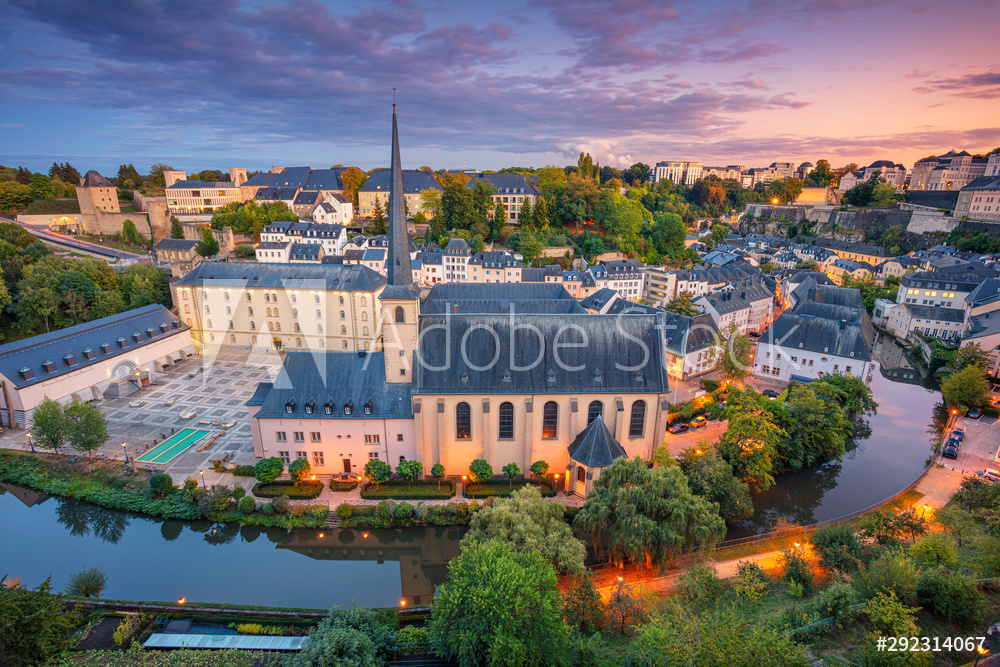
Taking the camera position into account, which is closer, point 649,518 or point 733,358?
point 649,518

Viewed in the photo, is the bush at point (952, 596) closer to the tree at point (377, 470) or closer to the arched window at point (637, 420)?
the arched window at point (637, 420)

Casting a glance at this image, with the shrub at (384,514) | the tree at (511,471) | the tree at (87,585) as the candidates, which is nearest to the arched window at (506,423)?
the tree at (511,471)

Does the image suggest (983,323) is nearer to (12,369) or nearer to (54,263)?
(12,369)

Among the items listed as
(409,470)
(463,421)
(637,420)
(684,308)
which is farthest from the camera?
(684,308)

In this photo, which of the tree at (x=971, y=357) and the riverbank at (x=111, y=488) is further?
the tree at (x=971, y=357)

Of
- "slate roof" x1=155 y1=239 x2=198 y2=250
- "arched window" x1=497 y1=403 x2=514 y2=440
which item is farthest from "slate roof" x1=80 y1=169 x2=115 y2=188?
"arched window" x1=497 y1=403 x2=514 y2=440

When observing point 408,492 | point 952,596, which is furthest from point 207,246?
point 952,596

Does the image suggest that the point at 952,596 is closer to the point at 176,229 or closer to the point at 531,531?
the point at 531,531
